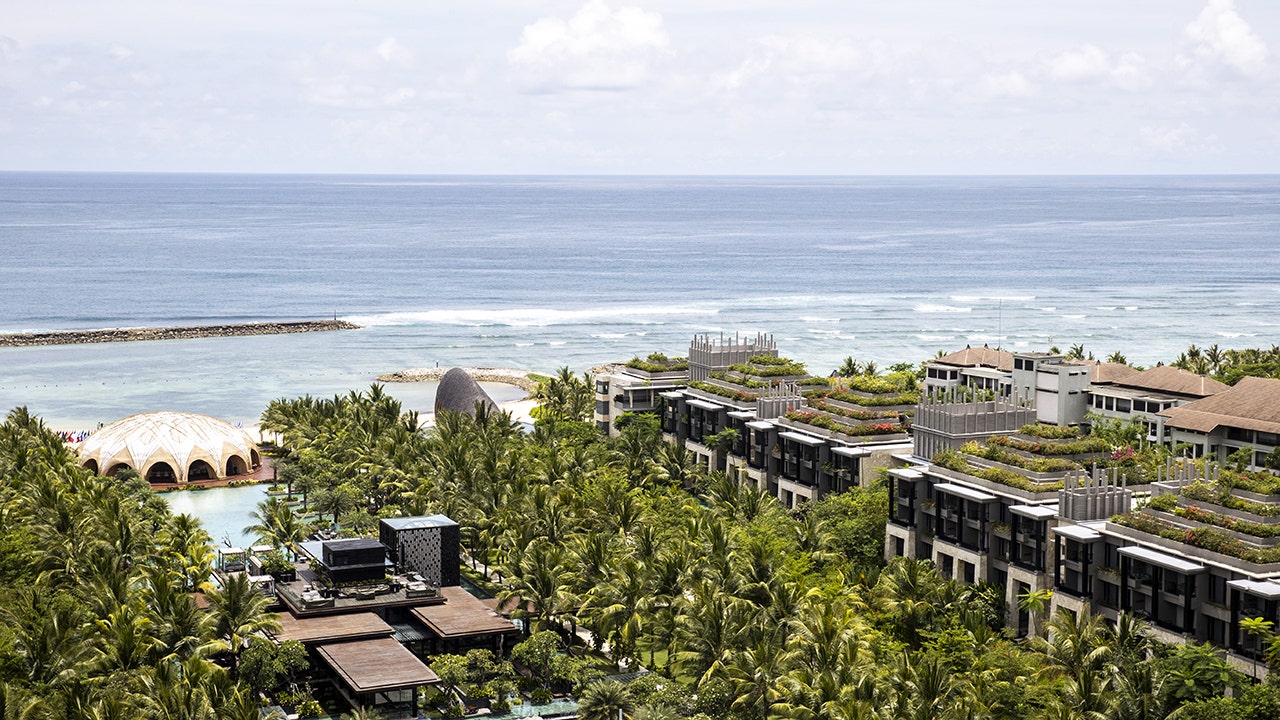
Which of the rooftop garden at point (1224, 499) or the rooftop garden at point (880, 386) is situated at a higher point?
the rooftop garden at point (880, 386)

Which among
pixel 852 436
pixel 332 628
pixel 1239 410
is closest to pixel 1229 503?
pixel 852 436

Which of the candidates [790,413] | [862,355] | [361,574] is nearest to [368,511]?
[361,574]

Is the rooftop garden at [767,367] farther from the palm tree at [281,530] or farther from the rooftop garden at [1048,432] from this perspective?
the palm tree at [281,530]

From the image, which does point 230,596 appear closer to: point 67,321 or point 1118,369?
point 1118,369

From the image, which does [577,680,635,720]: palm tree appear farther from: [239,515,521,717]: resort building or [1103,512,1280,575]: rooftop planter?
[1103,512,1280,575]: rooftop planter

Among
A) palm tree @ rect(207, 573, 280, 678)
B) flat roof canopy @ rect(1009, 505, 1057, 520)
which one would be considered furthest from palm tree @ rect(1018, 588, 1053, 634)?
palm tree @ rect(207, 573, 280, 678)

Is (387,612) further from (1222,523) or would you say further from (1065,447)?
(1222,523)

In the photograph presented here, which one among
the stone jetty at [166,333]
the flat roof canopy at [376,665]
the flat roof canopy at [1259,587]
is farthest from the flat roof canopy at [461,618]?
the stone jetty at [166,333]
